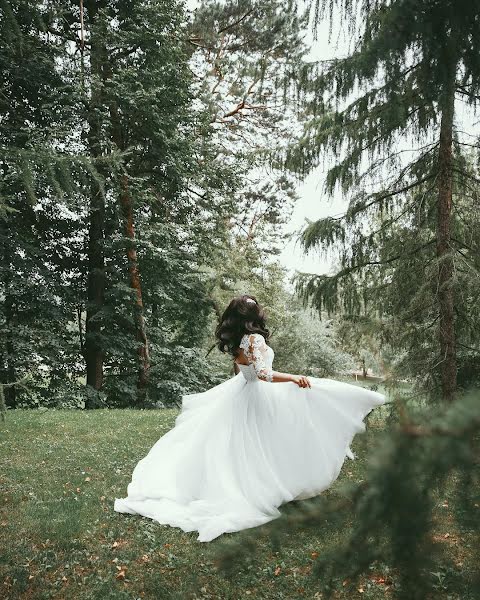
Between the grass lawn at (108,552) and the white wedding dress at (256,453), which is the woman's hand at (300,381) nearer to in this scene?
the white wedding dress at (256,453)

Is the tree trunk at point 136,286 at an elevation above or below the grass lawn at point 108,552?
above

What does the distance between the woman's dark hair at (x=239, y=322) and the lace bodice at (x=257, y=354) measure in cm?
11

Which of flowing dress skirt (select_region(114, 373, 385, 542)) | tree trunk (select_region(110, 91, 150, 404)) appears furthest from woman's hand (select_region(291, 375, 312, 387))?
tree trunk (select_region(110, 91, 150, 404))

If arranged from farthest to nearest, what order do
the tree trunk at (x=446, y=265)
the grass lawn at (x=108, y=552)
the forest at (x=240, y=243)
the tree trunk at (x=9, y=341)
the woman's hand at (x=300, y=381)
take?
the tree trunk at (x=9, y=341) → the tree trunk at (x=446, y=265) → the woman's hand at (x=300, y=381) → the grass lawn at (x=108, y=552) → the forest at (x=240, y=243)

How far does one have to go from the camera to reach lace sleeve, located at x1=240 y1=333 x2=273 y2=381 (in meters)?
5.35

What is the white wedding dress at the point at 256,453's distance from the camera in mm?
5012

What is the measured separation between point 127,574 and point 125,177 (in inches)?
475

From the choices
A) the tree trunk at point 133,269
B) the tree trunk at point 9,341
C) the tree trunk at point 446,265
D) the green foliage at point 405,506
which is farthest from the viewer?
the tree trunk at point 133,269

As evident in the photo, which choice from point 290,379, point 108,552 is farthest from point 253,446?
point 108,552

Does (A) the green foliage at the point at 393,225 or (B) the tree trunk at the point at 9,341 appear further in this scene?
(B) the tree trunk at the point at 9,341

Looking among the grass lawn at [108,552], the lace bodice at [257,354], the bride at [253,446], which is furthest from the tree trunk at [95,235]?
the lace bodice at [257,354]

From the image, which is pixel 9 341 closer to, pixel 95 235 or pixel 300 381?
pixel 95 235

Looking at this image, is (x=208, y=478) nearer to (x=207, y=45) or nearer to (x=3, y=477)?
(x=3, y=477)

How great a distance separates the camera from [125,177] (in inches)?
561
